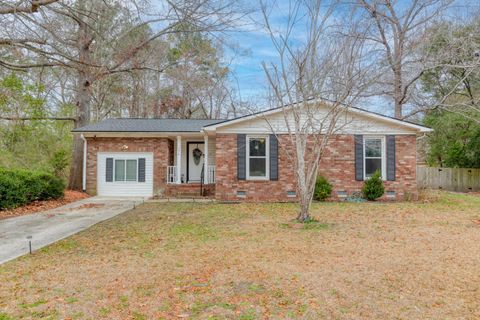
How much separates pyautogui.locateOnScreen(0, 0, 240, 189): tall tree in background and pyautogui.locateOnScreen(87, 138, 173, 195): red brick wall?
191 inches

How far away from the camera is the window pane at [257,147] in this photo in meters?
13.4

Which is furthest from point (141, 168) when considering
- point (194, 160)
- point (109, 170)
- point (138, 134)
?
point (194, 160)

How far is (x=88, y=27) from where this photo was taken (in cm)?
865

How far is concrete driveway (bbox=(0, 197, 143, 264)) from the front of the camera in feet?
21.1

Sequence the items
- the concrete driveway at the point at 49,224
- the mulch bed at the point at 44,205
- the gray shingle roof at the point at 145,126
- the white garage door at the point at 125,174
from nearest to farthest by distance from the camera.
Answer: the concrete driveway at the point at 49,224
the mulch bed at the point at 44,205
the gray shingle roof at the point at 145,126
the white garage door at the point at 125,174

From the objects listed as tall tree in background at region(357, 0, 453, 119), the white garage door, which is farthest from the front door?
tall tree in background at region(357, 0, 453, 119)

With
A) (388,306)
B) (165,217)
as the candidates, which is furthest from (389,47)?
(388,306)

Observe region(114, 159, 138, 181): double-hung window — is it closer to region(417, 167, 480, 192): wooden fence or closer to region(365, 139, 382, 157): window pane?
region(365, 139, 382, 157): window pane

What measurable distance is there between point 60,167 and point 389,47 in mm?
17577

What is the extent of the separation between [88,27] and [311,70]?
572cm

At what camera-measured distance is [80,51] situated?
9.67m

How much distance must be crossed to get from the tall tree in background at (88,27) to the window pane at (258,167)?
215 inches

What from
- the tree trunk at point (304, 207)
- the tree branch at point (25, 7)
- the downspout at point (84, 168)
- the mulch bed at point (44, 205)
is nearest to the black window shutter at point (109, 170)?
the downspout at point (84, 168)

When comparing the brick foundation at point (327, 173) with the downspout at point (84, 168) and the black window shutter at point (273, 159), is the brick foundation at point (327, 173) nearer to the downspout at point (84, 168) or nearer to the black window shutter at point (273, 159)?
the black window shutter at point (273, 159)
